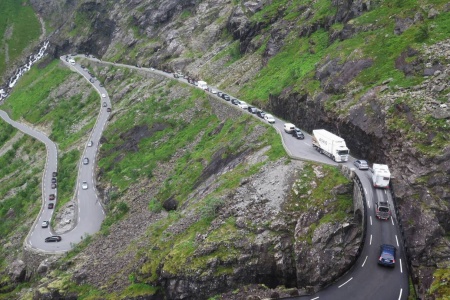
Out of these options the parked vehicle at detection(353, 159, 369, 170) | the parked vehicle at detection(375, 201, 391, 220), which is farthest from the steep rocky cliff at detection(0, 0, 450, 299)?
the parked vehicle at detection(353, 159, 369, 170)

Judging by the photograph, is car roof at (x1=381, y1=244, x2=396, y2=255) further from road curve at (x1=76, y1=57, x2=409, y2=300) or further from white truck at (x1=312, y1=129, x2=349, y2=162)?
white truck at (x1=312, y1=129, x2=349, y2=162)

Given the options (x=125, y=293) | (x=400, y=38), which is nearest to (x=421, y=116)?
(x=400, y=38)

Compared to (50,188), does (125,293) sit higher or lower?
higher

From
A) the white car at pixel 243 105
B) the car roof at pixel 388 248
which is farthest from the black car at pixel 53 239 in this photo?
the car roof at pixel 388 248

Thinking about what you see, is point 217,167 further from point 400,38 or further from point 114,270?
point 400,38

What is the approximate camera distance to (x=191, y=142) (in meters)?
78.6

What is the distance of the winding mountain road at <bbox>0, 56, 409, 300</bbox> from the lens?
111 feet

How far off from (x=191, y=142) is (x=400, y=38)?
130 feet

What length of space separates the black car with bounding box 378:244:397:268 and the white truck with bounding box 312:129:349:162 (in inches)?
651

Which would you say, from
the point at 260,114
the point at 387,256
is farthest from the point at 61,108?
the point at 387,256

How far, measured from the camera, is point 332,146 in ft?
171

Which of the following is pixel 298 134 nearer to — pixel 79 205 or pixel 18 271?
pixel 79 205

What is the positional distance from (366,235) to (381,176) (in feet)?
25.9

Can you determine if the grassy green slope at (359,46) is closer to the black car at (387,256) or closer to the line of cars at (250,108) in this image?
the line of cars at (250,108)
